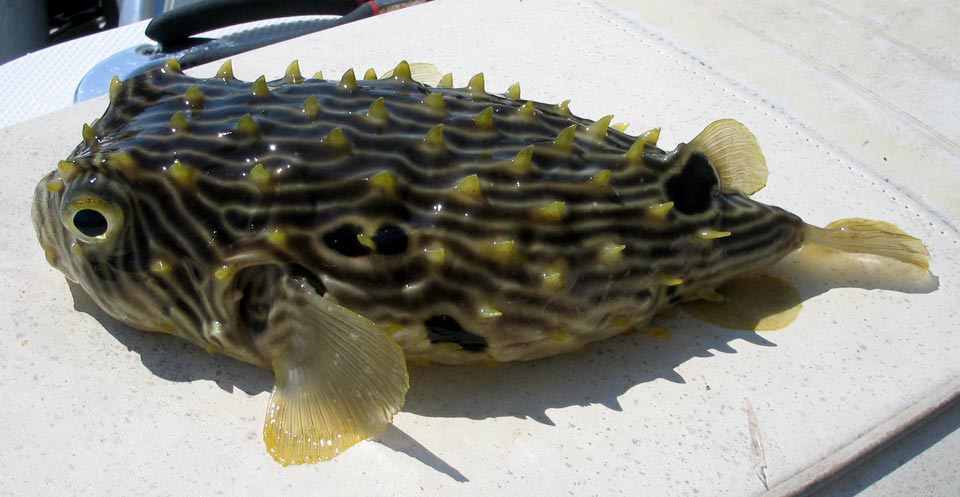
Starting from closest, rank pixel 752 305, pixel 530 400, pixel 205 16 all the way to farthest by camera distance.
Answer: pixel 530 400
pixel 752 305
pixel 205 16

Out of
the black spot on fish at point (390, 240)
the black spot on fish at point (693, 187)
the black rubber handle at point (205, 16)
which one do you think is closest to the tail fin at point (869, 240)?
the black spot on fish at point (693, 187)

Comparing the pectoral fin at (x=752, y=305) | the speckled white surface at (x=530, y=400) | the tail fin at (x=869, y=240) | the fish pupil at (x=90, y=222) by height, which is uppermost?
the fish pupil at (x=90, y=222)

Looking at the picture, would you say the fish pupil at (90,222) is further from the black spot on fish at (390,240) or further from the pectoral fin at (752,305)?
the pectoral fin at (752,305)

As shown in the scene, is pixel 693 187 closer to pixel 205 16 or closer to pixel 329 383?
pixel 329 383

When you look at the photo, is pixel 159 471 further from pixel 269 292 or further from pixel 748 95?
pixel 748 95

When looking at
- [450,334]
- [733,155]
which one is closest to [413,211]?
[450,334]

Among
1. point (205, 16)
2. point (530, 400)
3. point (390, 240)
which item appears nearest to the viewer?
point (390, 240)
